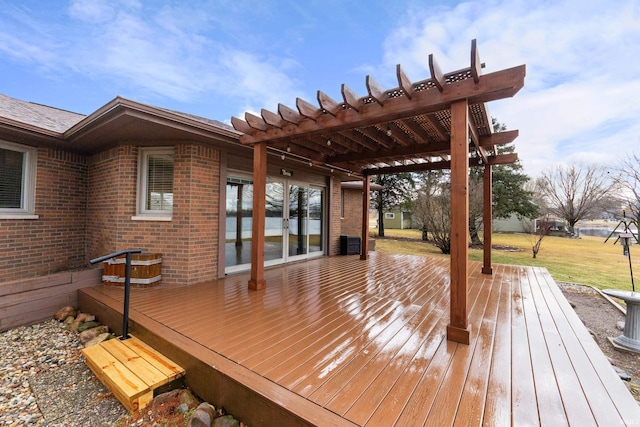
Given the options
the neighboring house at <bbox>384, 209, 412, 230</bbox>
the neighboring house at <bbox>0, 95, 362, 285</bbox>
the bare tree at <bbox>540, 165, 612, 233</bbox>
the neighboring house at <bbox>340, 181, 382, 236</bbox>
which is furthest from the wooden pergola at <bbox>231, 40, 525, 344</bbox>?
the bare tree at <bbox>540, 165, 612, 233</bbox>

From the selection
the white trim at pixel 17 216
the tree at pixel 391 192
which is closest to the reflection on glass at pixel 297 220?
the white trim at pixel 17 216

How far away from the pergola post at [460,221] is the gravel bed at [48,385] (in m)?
→ 3.24

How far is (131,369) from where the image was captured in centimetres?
241

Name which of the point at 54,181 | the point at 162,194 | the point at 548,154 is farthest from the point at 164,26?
the point at 548,154

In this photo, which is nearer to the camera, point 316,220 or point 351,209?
point 316,220

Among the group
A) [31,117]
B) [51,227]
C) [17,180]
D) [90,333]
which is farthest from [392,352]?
[31,117]

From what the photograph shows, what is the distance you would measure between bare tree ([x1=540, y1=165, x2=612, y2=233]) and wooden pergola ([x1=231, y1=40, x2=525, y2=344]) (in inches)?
857

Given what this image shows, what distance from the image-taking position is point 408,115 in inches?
117

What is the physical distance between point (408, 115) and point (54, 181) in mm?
6633

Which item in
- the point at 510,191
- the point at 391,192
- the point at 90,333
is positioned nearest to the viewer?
the point at 90,333

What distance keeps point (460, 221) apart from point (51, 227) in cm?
711

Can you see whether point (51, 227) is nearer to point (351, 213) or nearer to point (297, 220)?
point (297, 220)

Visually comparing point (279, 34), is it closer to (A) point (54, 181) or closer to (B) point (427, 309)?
(A) point (54, 181)

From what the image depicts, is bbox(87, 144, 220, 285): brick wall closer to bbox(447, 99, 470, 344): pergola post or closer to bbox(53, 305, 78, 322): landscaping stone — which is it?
bbox(53, 305, 78, 322): landscaping stone
